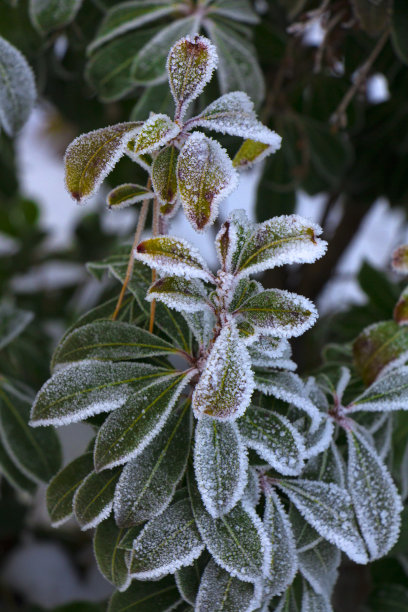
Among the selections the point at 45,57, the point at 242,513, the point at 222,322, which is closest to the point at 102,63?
the point at 45,57

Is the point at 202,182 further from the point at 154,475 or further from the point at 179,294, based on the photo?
the point at 154,475

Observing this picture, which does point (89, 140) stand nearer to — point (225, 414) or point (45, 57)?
point (225, 414)

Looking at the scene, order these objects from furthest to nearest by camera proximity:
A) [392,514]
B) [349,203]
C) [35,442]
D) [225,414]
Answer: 1. [349,203]
2. [35,442]
3. [392,514]
4. [225,414]

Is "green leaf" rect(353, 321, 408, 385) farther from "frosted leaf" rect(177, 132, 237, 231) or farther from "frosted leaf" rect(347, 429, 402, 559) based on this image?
"frosted leaf" rect(177, 132, 237, 231)

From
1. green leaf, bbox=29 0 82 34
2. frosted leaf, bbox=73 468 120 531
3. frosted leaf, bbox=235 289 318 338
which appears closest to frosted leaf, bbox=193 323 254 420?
frosted leaf, bbox=235 289 318 338

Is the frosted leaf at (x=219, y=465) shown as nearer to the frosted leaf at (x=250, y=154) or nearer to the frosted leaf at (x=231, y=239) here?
the frosted leaf at (x=231, y=239)

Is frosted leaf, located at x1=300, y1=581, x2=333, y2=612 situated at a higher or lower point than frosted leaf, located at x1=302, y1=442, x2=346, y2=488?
lower
